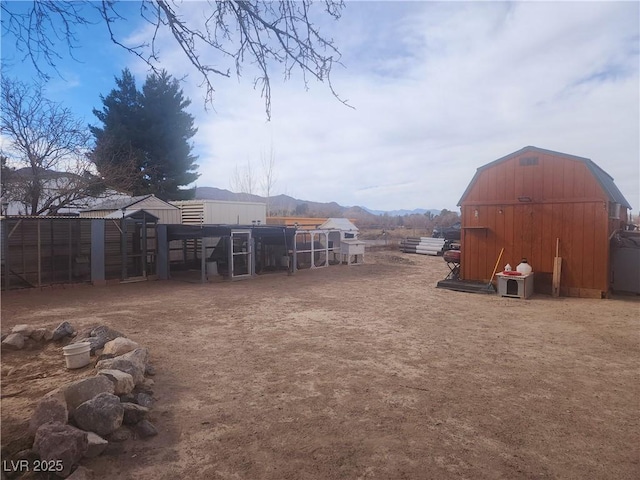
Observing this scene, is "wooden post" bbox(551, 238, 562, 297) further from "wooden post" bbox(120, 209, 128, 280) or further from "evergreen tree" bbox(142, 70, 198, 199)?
"evergreen tree" bbox(142, 70, 198, 199)

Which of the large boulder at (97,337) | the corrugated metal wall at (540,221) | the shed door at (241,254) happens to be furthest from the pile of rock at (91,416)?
the corrugated metal wall at (540,221)

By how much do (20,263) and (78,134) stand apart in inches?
207

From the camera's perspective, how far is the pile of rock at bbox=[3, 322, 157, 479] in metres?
2.71

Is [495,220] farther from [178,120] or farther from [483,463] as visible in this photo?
[178,120]

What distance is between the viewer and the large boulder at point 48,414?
298 cm

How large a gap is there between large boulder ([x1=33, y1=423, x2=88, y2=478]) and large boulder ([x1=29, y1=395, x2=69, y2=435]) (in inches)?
5.6

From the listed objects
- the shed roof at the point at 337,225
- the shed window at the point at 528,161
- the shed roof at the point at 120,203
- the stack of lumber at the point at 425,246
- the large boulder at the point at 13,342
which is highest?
the shed window at the point at 528,161

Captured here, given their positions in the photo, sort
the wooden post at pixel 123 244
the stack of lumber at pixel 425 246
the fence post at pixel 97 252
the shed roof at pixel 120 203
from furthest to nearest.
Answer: the stack of lumber at pixel 425 246 → the shed roof at pixel 120 203 → the wooden post at pixel 123 244 → the fence post at pixel 97 252

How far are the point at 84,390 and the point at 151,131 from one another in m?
22.5

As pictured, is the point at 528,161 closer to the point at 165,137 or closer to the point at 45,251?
the point at 45,251

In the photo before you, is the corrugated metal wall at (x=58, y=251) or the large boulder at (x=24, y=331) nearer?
the large boulder at (x=24, y=331)

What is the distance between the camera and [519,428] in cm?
349

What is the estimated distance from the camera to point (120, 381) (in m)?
3.78

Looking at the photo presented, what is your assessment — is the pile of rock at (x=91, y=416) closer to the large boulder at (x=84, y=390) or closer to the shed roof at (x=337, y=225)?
the large boulder at (x=84, y=390)
